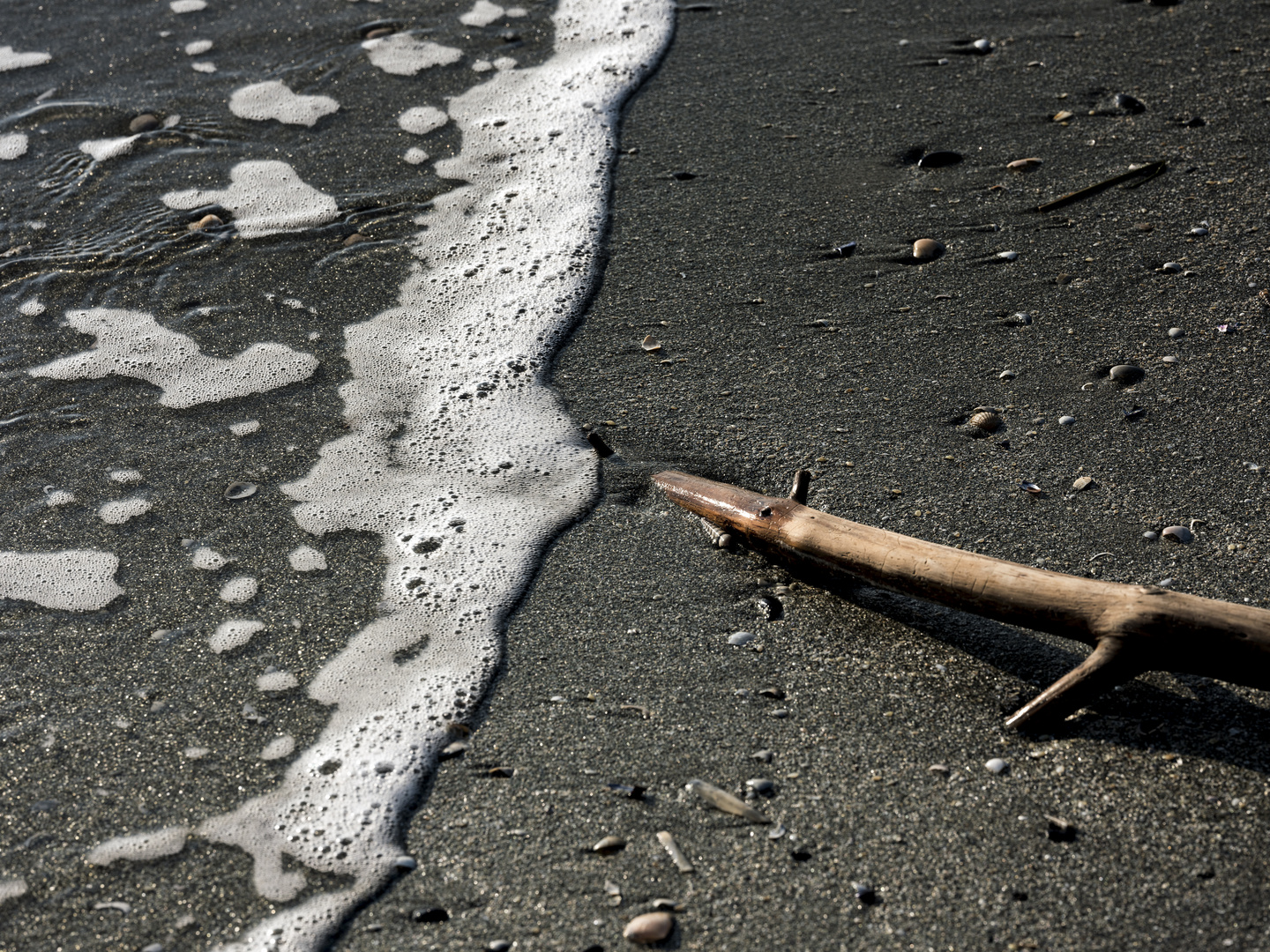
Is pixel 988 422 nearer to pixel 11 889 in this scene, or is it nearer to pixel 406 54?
pixel 11 889

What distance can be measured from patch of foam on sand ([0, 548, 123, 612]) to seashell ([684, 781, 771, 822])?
158 cm

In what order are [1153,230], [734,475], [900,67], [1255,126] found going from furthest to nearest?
[900,67] → [1255,126] → [1153,230] → [734,475]

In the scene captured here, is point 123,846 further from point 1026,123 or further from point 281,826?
point 1026,123

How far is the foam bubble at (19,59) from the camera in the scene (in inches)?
189

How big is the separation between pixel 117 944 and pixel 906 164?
336cm

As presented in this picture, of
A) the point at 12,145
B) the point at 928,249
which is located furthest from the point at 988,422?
the point at 12,145

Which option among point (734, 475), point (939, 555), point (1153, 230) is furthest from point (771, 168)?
point (939, 555)

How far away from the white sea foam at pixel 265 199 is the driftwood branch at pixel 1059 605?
7.76ft

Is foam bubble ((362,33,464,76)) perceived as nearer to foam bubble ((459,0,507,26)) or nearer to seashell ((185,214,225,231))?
foam bubble ((459,0,507,26))

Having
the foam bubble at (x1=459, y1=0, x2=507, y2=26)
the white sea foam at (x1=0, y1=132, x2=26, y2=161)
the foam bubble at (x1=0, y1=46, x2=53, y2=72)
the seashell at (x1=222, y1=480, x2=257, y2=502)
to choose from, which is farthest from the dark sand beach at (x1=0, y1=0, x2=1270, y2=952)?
the foam bubble at (x1=0, y1=46, x2=53, y2=72)

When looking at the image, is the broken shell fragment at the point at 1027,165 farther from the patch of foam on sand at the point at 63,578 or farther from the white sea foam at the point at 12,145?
the white sea foam at the point at 12,145

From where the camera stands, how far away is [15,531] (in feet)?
9.20

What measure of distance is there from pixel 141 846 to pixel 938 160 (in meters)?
3.27

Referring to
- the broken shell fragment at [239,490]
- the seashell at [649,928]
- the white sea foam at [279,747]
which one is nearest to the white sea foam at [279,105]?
the broken shell fragment at [239,490]
